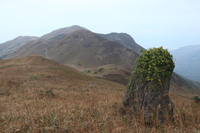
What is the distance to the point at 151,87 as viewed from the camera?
5.00 metres

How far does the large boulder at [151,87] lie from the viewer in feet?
15.9

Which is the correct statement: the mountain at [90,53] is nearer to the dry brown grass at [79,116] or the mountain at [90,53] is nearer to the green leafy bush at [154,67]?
the dry brown grass at [79,116]

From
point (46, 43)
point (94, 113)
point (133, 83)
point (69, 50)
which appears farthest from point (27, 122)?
point (46, 43)


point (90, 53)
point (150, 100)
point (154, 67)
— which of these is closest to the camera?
point (150, 100)

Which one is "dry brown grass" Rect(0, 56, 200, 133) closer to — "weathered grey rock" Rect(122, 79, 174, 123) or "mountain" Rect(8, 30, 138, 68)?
"weathered grey rock" Rect(122, 79, 174, 123)

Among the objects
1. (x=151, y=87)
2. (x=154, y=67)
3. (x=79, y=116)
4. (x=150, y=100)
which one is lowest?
(x=79, y=116)

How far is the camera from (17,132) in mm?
3590

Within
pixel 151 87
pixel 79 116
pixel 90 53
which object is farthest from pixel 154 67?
pixel 90 53

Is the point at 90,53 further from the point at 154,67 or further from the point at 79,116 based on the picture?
the point at 79,116

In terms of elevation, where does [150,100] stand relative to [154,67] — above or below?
below

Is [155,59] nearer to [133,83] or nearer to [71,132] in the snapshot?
[133,83]

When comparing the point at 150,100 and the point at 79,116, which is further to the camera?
the point at 150,100

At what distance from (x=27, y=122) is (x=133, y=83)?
407cm

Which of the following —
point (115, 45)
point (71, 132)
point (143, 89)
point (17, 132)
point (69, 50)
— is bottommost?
point (17, 132)
